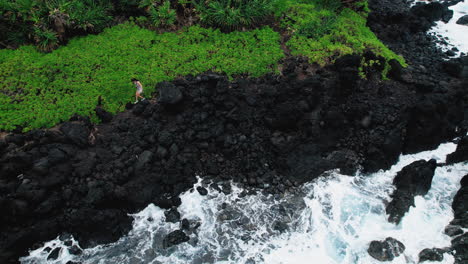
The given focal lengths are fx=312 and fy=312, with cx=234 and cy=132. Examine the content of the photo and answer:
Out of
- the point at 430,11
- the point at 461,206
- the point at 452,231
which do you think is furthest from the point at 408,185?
the point at 430,11

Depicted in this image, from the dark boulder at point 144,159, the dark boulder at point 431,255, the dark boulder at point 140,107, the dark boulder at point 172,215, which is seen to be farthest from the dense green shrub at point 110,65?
the dark boulder at point 431,255

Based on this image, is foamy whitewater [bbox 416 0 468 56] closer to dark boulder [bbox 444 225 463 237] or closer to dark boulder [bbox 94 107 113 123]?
dark boulder [bbox 444 225 463 237]

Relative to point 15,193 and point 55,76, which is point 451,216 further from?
point 55,76

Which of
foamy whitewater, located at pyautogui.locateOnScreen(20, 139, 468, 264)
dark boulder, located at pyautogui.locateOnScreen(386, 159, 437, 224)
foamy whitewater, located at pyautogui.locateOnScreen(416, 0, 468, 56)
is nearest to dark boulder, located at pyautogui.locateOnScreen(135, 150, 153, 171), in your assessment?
foamy whitewater, located at pyautogui.locateOnScreen(20, 139, 468, 264)

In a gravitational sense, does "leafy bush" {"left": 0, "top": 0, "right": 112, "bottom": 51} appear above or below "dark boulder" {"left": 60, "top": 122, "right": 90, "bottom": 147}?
above

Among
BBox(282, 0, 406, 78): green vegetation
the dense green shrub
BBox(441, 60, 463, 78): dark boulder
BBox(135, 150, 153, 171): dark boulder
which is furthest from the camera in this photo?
BBox(441, 60, 463, 78): dark boulder

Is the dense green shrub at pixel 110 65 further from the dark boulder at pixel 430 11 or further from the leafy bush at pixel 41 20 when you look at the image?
the dark boulder at pixel 430 11
